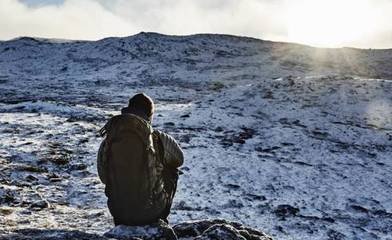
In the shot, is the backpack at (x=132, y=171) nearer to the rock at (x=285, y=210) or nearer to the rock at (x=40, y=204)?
the rock at (x=40, y=204)

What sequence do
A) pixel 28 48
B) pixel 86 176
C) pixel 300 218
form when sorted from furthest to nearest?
pixel 28 48 < pixel 86 176 < pixel 300 218

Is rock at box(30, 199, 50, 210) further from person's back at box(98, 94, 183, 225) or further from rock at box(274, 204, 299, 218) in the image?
rock at box(274, 204, 299, 218)

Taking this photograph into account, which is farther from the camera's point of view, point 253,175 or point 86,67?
point 86,67

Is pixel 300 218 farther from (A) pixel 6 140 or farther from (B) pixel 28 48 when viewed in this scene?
(B) pixel 28 48

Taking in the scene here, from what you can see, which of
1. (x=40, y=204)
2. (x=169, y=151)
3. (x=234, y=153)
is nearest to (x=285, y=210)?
(x=234, y=153)

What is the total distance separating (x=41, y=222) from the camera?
1114 centimetres

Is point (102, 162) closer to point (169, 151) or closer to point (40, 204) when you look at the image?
point (169, 151)

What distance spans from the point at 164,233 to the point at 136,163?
1.23 metres

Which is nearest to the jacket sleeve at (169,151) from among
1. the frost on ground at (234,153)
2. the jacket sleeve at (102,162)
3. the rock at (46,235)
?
the jacket sleeve at (102,162)

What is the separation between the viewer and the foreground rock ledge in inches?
251

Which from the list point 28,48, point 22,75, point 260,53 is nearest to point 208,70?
point 260,53

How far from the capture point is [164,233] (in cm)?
685

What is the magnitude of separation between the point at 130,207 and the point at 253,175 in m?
10.2

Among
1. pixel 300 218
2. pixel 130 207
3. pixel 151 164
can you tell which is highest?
pixel 151 164
